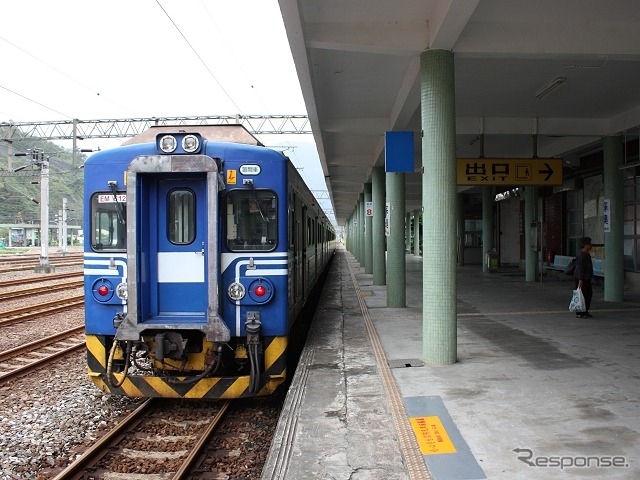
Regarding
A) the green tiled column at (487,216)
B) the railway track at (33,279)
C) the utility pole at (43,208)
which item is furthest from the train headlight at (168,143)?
the utility pole at (43,208)

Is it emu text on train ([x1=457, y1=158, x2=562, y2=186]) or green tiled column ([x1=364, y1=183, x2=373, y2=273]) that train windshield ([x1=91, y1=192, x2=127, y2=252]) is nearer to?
emu text on train ([x1=457, y1=158, x2=562, y2=186])

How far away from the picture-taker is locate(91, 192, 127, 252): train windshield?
18.9 feet

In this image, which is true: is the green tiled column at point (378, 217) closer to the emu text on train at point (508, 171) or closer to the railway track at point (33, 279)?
the emu text on train at point (508, 171)

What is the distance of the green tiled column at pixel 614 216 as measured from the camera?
1166 centimetres

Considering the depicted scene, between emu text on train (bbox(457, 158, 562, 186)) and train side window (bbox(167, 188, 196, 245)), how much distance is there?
639cm

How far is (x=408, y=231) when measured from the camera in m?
51.1

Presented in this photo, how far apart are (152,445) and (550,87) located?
7.94 meters

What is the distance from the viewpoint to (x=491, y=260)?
22.3 meters

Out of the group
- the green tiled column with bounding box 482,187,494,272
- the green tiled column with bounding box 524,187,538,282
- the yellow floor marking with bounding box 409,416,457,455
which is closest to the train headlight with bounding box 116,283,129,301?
the yellow floor marking with bounding box 409,416,457,455

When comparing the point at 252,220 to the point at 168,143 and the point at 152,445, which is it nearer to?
the point at 168,143

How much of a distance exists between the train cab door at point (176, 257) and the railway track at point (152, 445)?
1128 millimetres

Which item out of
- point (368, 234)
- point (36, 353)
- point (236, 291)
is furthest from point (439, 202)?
point (368, 234)

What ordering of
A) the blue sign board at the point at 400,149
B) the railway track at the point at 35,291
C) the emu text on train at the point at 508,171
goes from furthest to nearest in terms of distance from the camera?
the railway track at the point at 35,291
the emu text on train at the point at 508,171
the blue sign board at the point at 400,149

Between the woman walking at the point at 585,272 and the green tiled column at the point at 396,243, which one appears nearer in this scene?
the woman walking at the point at 585,272
